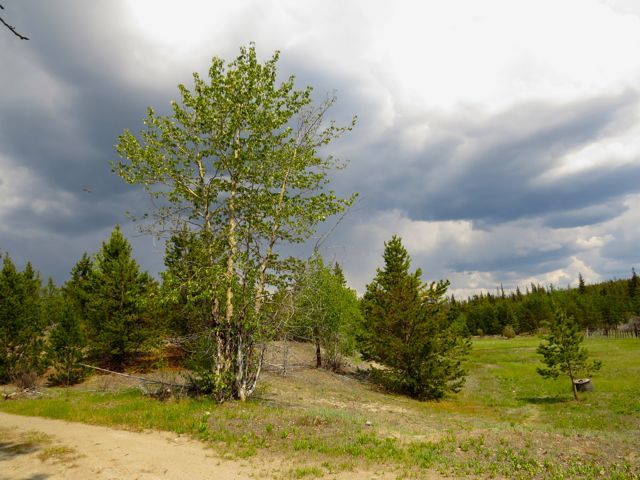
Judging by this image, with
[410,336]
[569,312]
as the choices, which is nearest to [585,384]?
[410,336]

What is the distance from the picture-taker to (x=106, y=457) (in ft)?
33.5

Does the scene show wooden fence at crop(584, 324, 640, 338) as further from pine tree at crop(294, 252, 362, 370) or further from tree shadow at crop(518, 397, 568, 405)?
pine tree at crop(294, 252, 362, 370)

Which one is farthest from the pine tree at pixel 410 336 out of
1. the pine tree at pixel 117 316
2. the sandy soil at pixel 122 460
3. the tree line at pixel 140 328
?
the sandy soil at pixel 122 460

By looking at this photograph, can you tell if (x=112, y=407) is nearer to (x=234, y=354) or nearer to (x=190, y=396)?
(x=190, y=396)

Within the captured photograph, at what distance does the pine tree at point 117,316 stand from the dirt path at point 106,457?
14.4 meters

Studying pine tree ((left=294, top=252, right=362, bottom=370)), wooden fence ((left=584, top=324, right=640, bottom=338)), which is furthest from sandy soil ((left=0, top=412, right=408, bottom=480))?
wooden fence ((left=584, top=324, right=640, bottom=338))

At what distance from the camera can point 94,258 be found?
46.1 metres

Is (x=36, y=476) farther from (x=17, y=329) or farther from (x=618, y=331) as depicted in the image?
(x=618, y=331)

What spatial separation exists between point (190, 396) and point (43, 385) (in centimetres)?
1508

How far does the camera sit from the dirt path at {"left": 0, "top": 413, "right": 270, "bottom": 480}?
9.20m

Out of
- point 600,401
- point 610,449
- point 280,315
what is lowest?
point 600,401

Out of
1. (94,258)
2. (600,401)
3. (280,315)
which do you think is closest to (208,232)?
(280,315)

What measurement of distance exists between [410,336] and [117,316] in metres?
21.5

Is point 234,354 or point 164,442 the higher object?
point 234,354
